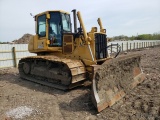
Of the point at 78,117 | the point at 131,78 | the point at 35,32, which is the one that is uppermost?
the point at 35,32

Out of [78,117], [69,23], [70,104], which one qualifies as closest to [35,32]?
[69,23]

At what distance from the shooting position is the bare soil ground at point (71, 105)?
5160mm

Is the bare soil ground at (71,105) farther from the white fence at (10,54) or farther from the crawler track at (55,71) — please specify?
the white fence at (10,54)

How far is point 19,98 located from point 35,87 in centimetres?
145

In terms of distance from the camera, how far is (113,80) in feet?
20.7

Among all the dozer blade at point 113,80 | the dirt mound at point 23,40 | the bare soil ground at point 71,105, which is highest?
the dirt mound at point 23,40

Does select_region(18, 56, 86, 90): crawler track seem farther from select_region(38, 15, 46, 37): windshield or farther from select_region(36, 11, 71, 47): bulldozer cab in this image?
select_region(38, 15, 46, 37): windshield

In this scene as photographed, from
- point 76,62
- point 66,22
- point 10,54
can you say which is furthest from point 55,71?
point 10,54

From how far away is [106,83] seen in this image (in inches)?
235

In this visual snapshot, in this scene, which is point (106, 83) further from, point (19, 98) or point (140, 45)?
point (140, 45)

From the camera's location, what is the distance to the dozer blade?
5578 millimetres

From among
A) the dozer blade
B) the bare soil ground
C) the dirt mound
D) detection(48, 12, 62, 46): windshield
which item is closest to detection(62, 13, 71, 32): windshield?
detection(48, 12, 62, 46): windshield

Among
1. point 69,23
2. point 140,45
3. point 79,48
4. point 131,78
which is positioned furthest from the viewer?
point 140,45

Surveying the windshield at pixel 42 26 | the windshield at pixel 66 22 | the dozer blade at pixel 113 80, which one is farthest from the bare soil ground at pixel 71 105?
the windshield at pixel 66 22
